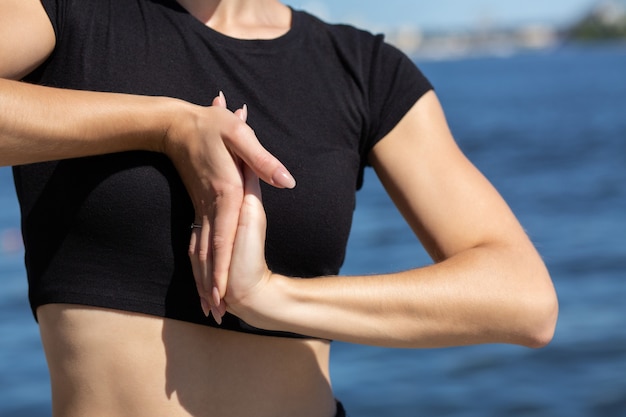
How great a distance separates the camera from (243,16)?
6.65 ft

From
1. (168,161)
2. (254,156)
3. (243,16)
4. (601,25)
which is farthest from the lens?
(601,25)

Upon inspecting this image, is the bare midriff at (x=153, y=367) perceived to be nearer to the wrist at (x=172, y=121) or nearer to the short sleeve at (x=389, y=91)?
the wrist at (x=172, y=121)

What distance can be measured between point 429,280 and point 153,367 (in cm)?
50

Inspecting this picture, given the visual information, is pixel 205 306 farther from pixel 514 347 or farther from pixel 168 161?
pixel 514 347

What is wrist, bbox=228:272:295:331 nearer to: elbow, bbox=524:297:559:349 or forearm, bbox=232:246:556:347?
forearm, bbox=232:246:556:347

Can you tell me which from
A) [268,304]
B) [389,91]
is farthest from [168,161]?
[389,91]

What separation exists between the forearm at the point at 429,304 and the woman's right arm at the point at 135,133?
0.13 metres

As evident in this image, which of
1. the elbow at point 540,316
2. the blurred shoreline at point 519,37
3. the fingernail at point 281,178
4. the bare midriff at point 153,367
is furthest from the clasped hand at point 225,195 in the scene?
the blurred shoreline at point 519,37

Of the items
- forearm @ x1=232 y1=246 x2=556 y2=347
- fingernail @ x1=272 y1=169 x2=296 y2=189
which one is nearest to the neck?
fingernail @ x1=272 y1=169 x2=296 y2=189

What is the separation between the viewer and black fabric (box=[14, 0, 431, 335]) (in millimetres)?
1784

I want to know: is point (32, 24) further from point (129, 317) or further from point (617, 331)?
point (617, 331)

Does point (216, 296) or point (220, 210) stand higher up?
point (220, 210)

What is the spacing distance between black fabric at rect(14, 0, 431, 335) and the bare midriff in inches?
1.3

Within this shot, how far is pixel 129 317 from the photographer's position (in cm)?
180
